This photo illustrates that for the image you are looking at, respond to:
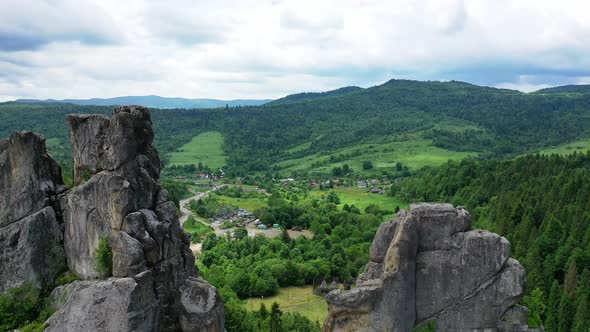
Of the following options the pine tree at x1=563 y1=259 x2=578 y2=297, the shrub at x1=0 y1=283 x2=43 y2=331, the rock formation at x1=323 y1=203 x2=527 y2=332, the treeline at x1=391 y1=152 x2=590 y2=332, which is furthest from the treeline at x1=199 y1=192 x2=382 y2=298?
the rock formation at x1=323 y1=203 x2=527 y2=332

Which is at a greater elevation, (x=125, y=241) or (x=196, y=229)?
(x=125, y=241)

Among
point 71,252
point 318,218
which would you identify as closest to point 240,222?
point 318,218

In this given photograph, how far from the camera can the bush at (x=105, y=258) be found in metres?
29.2

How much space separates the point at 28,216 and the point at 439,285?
2647cm

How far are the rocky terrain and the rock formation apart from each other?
937 cm

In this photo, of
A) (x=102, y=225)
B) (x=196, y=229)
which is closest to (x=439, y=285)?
(x=102, y=225)

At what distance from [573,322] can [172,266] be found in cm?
5473

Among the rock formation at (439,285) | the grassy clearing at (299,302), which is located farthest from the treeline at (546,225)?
the grassy clearing at (299,302)

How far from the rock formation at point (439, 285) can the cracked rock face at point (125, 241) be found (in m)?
9.38

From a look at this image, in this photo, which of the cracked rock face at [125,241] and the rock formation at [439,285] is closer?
the cracked rock face at [125,241]

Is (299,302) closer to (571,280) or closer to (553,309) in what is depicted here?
(553,309)

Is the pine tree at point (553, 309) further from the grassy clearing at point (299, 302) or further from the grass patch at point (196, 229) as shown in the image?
the grass patch at point (196, 229)

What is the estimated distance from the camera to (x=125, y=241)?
28.5 meters

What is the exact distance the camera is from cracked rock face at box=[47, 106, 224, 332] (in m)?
27.5
